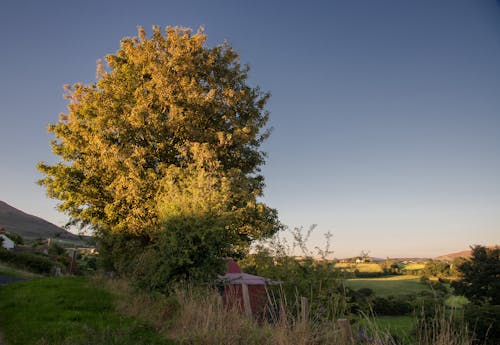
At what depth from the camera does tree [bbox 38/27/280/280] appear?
17.8 meters

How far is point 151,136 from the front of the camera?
19.3 meters

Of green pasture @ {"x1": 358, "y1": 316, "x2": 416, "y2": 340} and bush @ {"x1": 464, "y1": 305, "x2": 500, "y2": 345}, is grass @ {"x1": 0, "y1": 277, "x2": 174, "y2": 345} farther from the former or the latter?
bush @ {"x1": 464, "y1": 305, "x2": 500, "y2": 345}

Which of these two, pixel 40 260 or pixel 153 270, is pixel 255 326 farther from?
pixel 40 260

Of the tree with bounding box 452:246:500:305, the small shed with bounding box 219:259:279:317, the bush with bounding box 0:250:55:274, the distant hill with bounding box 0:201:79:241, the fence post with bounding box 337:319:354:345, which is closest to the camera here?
the fence post with bounding box 337:319:354:345

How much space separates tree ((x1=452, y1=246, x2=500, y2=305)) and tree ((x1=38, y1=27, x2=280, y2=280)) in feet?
80.8

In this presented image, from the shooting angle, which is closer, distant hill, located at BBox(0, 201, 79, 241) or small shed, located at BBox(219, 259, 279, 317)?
small shed, located at BBox(219, 259, 279, 317)

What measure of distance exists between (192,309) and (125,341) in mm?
1853

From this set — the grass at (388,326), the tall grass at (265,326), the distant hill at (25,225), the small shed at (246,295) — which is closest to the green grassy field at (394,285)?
the small shed at (246,295)

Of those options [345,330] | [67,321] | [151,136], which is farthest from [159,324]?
[151,136]

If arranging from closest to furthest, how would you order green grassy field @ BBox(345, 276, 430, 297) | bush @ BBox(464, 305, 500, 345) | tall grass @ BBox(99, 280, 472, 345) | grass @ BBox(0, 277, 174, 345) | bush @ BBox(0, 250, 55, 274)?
tall grass @ BBox(99, 280, 472, 345), grass @ BBox(0, 277, 174, 345), bush @ BBox(464, 305, 500, 345), bush @ BBox(0, 250, 55, 274), green grassy field @ BBox(345, 276, 430, 297)

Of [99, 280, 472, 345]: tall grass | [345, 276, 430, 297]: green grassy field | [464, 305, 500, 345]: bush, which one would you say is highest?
[99, 280, 472, 345]: tall grass

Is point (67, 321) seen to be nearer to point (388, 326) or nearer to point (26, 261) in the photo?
point (388, 326)

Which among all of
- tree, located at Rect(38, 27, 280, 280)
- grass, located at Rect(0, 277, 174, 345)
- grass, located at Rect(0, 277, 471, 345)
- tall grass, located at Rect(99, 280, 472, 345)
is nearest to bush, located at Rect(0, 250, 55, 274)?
tree, located at Rect(38, 27, 280, 280)

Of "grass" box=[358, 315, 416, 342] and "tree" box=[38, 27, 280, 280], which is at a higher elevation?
"tree" box=[38, 27, 280, 280]
